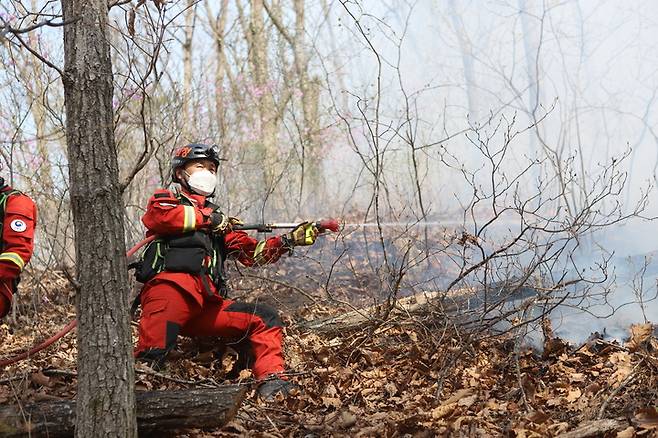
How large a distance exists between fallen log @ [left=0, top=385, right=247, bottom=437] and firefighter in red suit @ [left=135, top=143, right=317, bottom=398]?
835 mm

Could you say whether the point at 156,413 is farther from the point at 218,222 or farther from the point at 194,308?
the point at 218,222

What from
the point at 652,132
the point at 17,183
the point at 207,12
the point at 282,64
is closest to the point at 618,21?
the point at 652,132

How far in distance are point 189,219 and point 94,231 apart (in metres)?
1.61

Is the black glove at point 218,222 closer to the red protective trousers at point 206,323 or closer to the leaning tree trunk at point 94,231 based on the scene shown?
the red protective trousers at point 206,323

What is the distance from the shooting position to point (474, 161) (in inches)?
283

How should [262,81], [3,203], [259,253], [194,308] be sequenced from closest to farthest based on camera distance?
[3,203] → [194,308] → [259,253] → [262,81]

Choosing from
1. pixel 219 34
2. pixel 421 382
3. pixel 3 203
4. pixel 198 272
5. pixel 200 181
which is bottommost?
pixel 421 382

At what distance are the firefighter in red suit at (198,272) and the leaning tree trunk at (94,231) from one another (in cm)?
136

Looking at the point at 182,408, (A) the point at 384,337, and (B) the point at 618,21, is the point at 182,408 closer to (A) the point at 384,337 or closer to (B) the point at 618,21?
(A) the point at 384,337

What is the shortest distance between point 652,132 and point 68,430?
4538 mm

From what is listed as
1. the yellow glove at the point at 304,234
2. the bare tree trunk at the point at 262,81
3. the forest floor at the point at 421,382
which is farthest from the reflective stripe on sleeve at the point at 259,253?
the bare tree trunk at the point at 262,81

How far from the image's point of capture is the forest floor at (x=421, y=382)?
3395 mm

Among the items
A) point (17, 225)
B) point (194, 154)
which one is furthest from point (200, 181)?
point (17, 225)

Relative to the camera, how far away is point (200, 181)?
188 inches
